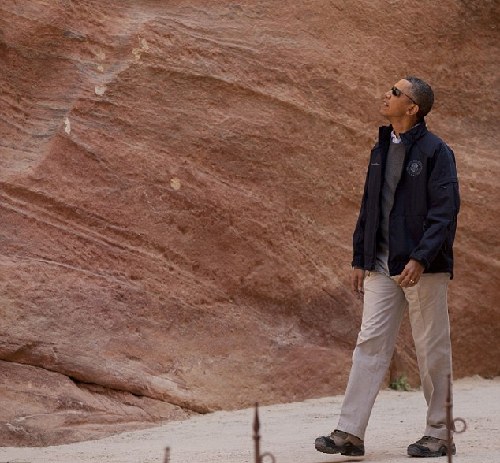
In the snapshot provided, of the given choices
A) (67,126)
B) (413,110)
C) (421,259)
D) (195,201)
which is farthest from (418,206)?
(67,126)

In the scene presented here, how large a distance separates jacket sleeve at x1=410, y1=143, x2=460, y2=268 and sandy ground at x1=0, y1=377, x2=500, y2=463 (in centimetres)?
98

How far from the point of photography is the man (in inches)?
231

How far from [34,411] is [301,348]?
1898mm

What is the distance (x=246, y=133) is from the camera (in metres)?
8.00

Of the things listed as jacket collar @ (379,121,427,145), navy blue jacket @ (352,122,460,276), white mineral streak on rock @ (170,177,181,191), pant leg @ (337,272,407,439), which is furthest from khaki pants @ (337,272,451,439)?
white mineral streak on rock @ (170,177,181,191)

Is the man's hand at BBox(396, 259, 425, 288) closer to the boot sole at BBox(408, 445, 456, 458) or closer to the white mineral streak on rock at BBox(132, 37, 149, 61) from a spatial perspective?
the boot sole at BBox(408, 445, 456, 458)

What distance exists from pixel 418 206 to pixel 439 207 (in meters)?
0.10

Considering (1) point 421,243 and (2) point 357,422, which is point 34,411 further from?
(1) point 421,243

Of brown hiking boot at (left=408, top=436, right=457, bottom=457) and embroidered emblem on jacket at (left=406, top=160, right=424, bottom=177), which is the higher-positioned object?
embroidered emblem on jacket at (left=406, top=160, right=424, bottom=177)

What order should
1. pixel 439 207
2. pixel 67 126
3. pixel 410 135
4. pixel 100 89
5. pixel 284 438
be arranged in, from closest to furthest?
pixel 439 207 → pixel 410 135 → pixel 284 438 → pixel 67 126 → pixel 100 89

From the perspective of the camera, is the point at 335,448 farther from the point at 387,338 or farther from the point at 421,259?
the point at 421,259

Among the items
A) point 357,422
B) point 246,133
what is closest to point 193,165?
point 246,133

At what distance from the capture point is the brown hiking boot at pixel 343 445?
585 centimetres

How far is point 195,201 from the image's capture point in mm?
7797
